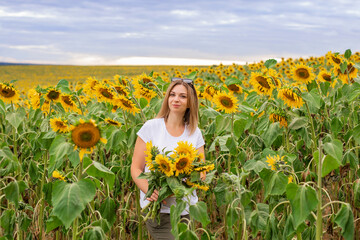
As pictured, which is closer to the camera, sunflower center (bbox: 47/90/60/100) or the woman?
the woman

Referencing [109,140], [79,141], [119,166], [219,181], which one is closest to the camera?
[79,141]

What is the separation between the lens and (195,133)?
3105 millimetres

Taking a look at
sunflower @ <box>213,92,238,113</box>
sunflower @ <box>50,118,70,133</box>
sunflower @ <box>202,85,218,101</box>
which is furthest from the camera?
sunflower @ <box>202,85,218,101</box>

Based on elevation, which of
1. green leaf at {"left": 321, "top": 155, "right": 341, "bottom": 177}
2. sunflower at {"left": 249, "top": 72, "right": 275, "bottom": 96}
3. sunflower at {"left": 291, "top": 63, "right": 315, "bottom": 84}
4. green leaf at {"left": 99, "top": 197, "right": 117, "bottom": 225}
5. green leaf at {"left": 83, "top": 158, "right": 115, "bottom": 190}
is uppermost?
sunflower at {"left": 291, "top": 63, "right": 315, "bottom": 84}

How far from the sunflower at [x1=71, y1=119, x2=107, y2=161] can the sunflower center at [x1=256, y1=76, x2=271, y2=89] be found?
2039 millimetres

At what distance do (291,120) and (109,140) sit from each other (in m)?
1.44

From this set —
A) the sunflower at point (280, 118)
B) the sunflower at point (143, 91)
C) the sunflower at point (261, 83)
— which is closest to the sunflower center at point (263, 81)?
the sunflower at point (261, 83)

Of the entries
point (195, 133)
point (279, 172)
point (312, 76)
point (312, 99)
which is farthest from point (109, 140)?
point (312, 76)

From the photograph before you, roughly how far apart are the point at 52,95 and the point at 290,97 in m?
2.02

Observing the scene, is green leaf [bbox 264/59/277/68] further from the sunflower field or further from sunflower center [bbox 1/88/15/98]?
sunflower center [bbox 1/88/15/98]

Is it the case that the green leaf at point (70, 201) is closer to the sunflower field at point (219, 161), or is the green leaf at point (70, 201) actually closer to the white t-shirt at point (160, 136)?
the sunflower field at point (219, 161)

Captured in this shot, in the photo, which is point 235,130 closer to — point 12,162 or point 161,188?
point 161,188

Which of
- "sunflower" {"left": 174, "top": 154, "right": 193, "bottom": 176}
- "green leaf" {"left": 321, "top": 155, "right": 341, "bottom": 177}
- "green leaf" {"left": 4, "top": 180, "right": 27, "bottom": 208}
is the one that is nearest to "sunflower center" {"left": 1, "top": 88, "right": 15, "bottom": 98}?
"green leaf" {"left": 4, "top": 180, "right": 27, "bottom": 208}

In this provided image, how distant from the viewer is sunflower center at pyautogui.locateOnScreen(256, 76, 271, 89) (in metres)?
3.65
